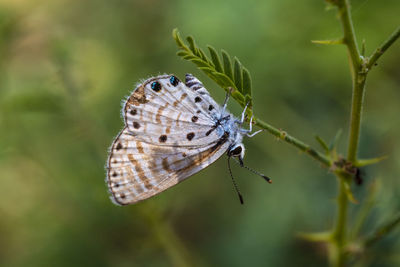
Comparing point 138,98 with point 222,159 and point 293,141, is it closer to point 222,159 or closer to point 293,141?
point 293,141

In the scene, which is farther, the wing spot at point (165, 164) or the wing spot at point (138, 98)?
the wing spot at point (165, 164)

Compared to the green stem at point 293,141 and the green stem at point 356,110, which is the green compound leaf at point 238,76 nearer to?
the green stem at point 293,141

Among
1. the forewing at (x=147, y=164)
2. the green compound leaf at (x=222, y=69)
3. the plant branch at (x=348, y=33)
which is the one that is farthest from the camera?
the forewing at (x=147, y=164)

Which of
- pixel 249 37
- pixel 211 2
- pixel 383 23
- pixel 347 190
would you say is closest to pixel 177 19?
pixel 211 2

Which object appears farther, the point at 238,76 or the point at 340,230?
the point at 340,230

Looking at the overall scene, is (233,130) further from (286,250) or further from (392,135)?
(392,135)

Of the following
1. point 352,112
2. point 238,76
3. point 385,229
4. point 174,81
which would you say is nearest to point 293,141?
point 352,112

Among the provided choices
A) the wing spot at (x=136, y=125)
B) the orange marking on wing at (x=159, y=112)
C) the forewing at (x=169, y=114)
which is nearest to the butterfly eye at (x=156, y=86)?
the forewing at (x=169, y=114)
